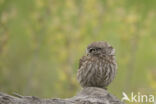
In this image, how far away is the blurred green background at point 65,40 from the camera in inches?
612

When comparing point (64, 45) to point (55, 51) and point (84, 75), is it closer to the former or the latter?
point (55, 51)

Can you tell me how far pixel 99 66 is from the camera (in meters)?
7.55

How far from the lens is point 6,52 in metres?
15.8

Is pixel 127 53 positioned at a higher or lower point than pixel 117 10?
lower

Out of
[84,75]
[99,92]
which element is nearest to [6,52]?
[84,75]

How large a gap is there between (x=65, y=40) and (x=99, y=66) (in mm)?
8597

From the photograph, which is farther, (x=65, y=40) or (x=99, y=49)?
(x=65, y=40)

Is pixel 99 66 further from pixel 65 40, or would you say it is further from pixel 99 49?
pixel 65 40

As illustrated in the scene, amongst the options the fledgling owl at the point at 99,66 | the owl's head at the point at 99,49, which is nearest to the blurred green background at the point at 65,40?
the fledgling owl at the point at 99,66

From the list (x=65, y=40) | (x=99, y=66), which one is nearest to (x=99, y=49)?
(x=99, y=66)

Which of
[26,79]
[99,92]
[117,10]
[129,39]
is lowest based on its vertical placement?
[99,92]

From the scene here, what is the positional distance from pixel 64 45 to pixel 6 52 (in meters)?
1.63

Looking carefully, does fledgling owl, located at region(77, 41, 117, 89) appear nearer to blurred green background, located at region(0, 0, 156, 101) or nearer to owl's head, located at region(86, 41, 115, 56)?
owl's head, located at region(86, 41, 115, 56)

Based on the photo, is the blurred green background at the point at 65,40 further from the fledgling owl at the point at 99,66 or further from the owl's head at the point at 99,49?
the owl's head at the point at 99,49
